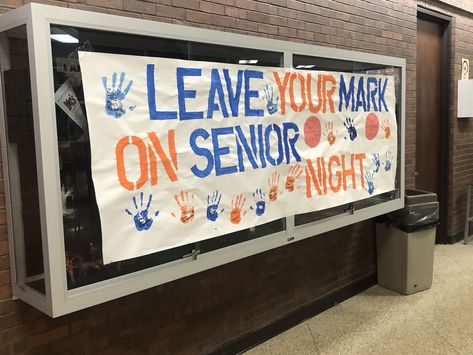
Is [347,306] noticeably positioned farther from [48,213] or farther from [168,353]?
[48,213]

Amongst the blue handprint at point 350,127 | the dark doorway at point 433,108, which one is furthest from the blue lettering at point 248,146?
the dark doorway at point 433,108

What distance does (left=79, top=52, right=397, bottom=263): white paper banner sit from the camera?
1699 millimetres

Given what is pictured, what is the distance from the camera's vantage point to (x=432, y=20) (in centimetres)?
461

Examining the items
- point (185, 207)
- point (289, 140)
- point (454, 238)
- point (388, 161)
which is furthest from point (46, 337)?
point (454, 238)

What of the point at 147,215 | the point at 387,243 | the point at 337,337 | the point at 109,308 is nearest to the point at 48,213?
the point at 147,215

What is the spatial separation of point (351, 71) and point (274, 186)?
1.08 m

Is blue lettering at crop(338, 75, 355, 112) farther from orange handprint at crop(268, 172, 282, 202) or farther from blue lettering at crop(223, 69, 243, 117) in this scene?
blue lettering at crop(223, 69, 243, 117)

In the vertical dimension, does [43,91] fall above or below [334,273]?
above

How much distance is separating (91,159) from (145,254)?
451 millimetres

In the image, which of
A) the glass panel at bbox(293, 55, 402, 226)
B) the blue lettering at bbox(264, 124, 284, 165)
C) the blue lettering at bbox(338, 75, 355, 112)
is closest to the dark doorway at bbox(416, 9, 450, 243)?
the glass panel at bbox(293, 55, 402, 226)

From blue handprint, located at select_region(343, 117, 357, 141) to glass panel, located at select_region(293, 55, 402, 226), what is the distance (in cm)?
33

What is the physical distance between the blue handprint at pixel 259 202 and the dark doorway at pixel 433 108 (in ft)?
9.75

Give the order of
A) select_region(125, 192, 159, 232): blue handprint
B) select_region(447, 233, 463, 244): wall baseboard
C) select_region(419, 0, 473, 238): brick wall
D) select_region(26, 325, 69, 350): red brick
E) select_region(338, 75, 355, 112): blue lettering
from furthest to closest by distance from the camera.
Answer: select_region(447, 233, 463, 244): wall baseboard, select_region(419, 0, 473, 238): brick wall, select_region(338, 75, 355, 112): blue lettering, select_region(26, 325, 69, 350): red brick, select_region(125, 192, 159, 232): blue handprint

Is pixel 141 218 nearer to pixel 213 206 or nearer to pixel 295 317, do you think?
pixel 213 206
